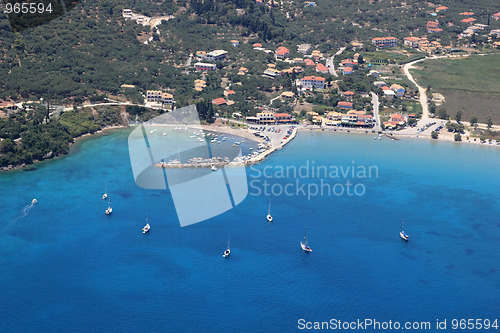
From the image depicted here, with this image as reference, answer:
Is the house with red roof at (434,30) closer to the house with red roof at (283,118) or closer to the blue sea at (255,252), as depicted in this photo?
the house with red roof at (283,118)

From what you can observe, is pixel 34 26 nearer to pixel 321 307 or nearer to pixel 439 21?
pixel 321 307

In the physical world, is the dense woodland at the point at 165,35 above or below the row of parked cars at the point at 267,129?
above

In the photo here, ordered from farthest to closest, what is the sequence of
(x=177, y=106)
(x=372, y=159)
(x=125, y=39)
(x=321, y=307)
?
(x=125, y=39)
(x=177, y=106)
(x=372, y=159)
(x=321, y=307)

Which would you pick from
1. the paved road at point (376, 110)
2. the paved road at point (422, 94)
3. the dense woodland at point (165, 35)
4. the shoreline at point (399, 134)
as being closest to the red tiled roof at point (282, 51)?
the dense woodland at point (165, 35)

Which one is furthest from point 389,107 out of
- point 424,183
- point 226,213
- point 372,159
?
point 226,213

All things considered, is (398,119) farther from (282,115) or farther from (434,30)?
(434,30)
